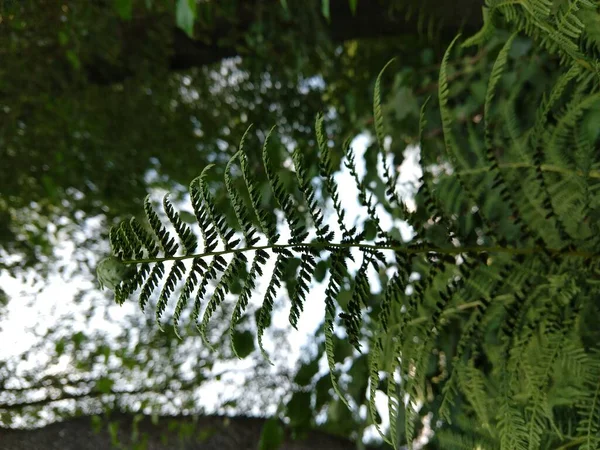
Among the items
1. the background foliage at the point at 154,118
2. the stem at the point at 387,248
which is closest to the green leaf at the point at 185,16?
the background foliage at the point at 154,118

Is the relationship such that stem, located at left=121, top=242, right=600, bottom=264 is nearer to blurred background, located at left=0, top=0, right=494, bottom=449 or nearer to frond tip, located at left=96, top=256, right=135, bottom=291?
frond tip, located at left=96, top=256, right=135, bottom=291

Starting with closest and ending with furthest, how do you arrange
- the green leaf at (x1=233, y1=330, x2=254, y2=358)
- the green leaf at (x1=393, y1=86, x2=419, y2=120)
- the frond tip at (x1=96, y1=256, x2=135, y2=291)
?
the frond tip at (x1=96, y1=256, x2=135, y2=291)
the green leaf at (x1=233, y1=330, x2=254, y2=358)
the green leaf at (x1=393, y1=86, x2=419, y2=120)

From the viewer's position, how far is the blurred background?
1252 millimetres

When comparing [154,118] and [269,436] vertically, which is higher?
[154,118]

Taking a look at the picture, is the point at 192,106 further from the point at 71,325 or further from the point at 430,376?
the point at 430,376

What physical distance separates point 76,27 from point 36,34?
0.52 ft

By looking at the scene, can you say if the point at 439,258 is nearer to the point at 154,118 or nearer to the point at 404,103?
the point at 404,103

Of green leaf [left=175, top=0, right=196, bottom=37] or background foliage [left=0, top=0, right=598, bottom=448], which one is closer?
green leaf [left=175, top=0, right=196, bottom=37]

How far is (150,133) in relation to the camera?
1664 millimetres

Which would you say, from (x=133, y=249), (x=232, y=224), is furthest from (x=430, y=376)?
(x=133, y=249)

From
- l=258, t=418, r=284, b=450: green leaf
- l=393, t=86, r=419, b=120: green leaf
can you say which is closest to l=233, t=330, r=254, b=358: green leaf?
l=258, t=418, r=284, b=450: green leaf

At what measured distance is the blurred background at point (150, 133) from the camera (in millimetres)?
1252

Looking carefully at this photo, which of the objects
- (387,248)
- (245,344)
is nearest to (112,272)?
(387,248)

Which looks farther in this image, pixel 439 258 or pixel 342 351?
pixel 342 351
